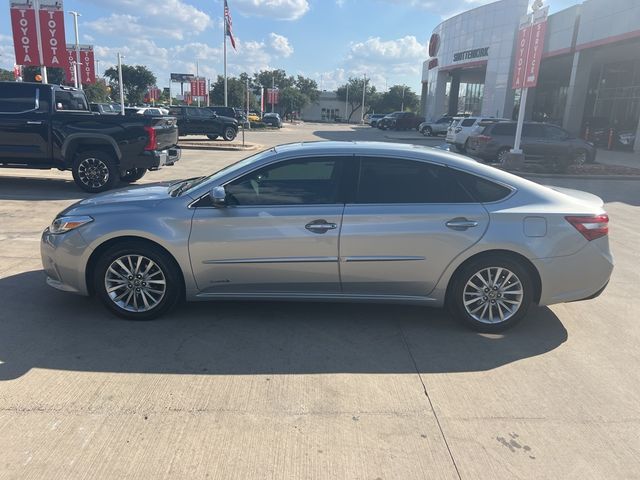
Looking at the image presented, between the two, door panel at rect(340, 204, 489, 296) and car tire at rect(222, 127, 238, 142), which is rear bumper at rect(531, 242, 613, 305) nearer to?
door panel at rect(340, 204, 489, 296)

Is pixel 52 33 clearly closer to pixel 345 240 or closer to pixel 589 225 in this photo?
pixel 345 240

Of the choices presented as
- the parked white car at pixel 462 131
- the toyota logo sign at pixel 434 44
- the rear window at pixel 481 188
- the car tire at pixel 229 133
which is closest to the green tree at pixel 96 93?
the toyota logo sign at pixel 434 44

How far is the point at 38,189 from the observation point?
1076cm

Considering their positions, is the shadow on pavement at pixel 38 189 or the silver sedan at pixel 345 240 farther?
the shadow on pavement at pixel 38 189

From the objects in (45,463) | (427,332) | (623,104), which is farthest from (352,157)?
(623,104)

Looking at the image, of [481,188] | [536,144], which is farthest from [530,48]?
[481,188]

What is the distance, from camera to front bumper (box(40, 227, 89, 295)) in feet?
14.0

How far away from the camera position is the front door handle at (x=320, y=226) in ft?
13.5

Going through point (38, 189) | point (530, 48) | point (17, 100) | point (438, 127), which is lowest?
point (38, 189)

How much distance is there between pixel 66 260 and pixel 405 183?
3.00m

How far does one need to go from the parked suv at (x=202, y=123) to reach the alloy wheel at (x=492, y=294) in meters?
24.6

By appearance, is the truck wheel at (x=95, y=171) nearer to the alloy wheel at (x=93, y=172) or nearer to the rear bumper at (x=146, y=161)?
the alloy wheel at (x=93, y=172)

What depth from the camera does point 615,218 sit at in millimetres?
9547

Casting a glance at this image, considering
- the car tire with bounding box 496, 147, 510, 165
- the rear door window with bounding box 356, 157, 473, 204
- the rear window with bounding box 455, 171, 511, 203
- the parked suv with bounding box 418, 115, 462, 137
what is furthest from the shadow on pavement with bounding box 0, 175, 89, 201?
the parked suv with bounding box 418, 115, 462, 137
